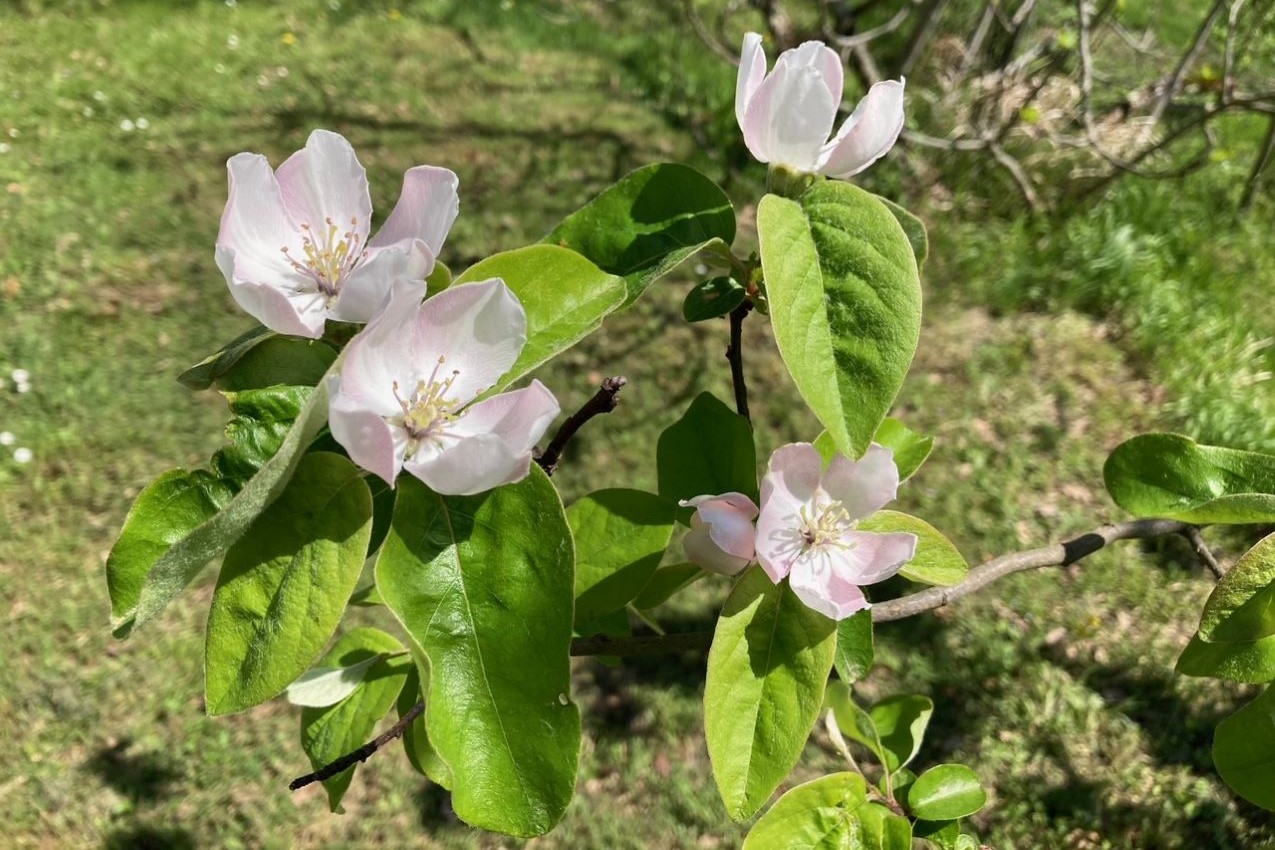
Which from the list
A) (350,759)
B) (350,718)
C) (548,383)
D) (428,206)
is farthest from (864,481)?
(548,383)

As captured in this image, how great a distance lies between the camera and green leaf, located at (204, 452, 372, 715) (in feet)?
1.96

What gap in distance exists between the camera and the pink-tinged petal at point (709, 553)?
2.71ft

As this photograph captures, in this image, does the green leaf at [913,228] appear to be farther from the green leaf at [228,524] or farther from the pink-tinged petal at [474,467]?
the green leaf at [228,524]

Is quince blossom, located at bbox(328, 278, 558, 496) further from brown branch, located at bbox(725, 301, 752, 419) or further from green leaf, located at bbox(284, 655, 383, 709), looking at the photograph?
green leaf, located at bbox(284, 655, 383, 709)

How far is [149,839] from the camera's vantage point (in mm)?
2352

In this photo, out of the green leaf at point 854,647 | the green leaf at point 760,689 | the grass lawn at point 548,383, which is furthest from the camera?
the grass lawn at point 548,383

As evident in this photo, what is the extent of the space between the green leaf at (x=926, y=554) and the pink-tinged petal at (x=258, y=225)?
0.62m

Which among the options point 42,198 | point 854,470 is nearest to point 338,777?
point 854,470

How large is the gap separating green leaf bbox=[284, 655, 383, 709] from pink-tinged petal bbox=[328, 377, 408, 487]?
2.03ft

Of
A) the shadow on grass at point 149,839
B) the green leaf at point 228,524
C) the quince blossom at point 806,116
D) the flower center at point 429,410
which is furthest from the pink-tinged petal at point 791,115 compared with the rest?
the shadow on grass at point 149,839

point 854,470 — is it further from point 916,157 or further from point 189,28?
point 189,28

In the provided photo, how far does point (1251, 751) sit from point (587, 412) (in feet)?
2.65

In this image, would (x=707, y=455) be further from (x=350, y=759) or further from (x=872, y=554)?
(x=350, y=759)

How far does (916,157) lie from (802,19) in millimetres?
1835
